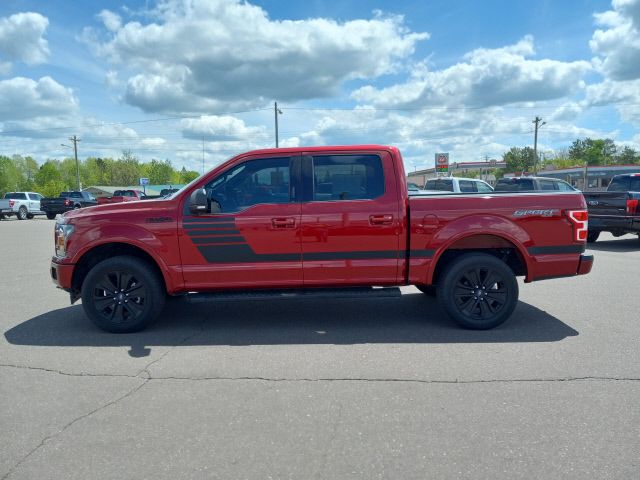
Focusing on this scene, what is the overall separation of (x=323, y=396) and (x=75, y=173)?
14249 cm

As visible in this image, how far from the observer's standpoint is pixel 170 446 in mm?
2859

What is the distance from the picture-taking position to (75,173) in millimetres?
127500

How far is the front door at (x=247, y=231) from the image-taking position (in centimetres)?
490

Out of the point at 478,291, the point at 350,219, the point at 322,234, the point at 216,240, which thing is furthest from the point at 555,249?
the point at 216,240

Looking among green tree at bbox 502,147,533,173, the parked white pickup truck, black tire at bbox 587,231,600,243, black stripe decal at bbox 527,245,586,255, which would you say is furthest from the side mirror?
green tree at bbox 502,147,533,173

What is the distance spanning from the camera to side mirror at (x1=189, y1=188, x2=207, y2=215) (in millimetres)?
4695

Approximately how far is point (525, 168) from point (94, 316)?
345 ft

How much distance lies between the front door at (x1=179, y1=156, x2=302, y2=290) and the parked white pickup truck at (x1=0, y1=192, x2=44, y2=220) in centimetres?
3083

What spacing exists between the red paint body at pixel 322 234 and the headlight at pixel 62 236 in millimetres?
69

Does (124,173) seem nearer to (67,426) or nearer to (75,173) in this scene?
(75,173)

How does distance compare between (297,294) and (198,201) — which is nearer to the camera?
(198,201)

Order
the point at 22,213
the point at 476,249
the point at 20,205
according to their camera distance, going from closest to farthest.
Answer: the point at 476,249
the point at 20,205
the point at 22,213

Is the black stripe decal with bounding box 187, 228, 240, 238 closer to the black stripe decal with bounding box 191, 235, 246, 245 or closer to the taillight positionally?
the black stripe decal with bounding box 191, 235, 246, 245

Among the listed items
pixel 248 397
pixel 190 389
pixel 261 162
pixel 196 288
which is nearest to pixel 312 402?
pixel 248 397
